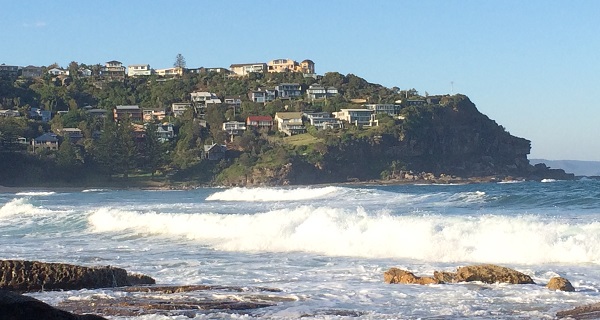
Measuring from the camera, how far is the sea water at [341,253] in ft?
40.1

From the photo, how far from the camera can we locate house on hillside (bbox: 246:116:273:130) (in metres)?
111

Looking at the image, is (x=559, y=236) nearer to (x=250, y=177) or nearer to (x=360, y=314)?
(x=360, y=314)

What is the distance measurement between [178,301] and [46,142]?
92.5 meters

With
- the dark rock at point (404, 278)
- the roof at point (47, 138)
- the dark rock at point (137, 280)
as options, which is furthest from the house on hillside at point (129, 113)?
the dark rock at point (404, 278)

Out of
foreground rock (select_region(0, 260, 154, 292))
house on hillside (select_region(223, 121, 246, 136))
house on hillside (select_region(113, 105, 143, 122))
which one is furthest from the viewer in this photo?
house on hillside (select_region(113, 105, 143, 122))

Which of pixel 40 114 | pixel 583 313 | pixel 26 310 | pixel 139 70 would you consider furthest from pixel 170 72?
pixel 26 310

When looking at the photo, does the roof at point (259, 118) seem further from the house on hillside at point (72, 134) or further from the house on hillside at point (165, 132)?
the house on hillside at point (72, 134)

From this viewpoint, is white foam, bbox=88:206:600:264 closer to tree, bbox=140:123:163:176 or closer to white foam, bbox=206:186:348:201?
white foam, bbox=206:186:348:201

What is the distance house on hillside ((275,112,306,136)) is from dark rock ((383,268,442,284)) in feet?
310

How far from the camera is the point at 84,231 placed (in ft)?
92.2

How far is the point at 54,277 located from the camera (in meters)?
13.4

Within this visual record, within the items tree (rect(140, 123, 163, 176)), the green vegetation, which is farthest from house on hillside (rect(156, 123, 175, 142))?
tree (rect(140, 123, 163, 176))

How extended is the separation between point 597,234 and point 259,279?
8.24 m

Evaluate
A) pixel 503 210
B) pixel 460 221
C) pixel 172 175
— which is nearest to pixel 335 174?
pixel 172 175
